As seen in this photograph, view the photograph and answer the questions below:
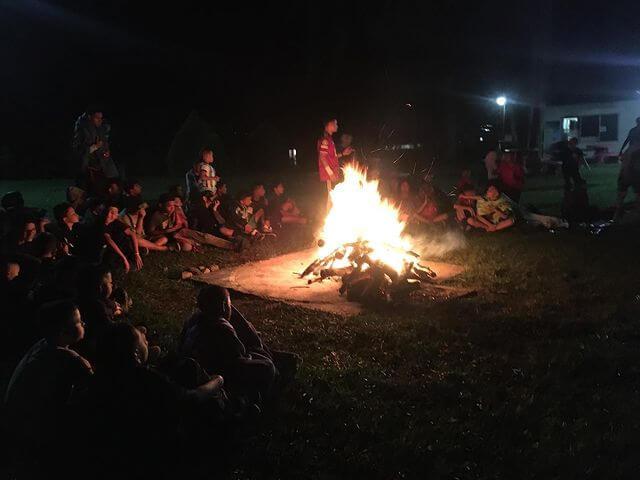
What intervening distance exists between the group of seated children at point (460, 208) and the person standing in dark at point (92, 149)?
5.56 metres

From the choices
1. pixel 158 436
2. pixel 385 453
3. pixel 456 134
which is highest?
pixel 456 134

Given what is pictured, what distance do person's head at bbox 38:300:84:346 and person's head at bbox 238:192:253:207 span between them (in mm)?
7736

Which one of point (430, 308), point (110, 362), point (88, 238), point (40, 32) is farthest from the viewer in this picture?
point (40, 32)

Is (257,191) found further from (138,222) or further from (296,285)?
(296,285)

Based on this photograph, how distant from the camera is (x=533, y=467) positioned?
4.02m

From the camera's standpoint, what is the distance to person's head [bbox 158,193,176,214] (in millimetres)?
10523

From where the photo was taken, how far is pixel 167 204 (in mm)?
10523

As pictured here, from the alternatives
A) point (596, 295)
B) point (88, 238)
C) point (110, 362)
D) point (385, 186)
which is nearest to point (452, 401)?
point (110, 362)

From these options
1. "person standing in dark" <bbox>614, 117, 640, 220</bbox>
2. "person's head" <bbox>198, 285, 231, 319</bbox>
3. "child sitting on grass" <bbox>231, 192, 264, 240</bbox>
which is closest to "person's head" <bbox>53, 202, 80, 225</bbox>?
"child sitting on grass" <bbox>231, 192, 264, 240</bbox>

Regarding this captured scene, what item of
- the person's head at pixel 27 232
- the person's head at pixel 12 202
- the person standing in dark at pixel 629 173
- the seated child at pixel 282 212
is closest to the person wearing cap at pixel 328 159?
the seated child at pixel 282 212

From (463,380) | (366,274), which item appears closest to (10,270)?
(366,274)

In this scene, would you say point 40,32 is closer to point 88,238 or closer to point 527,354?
point 88,238

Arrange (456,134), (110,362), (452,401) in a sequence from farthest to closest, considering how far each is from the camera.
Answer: (456,134) → (452,401) → (110,362)

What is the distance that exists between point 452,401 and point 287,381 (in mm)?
1327
